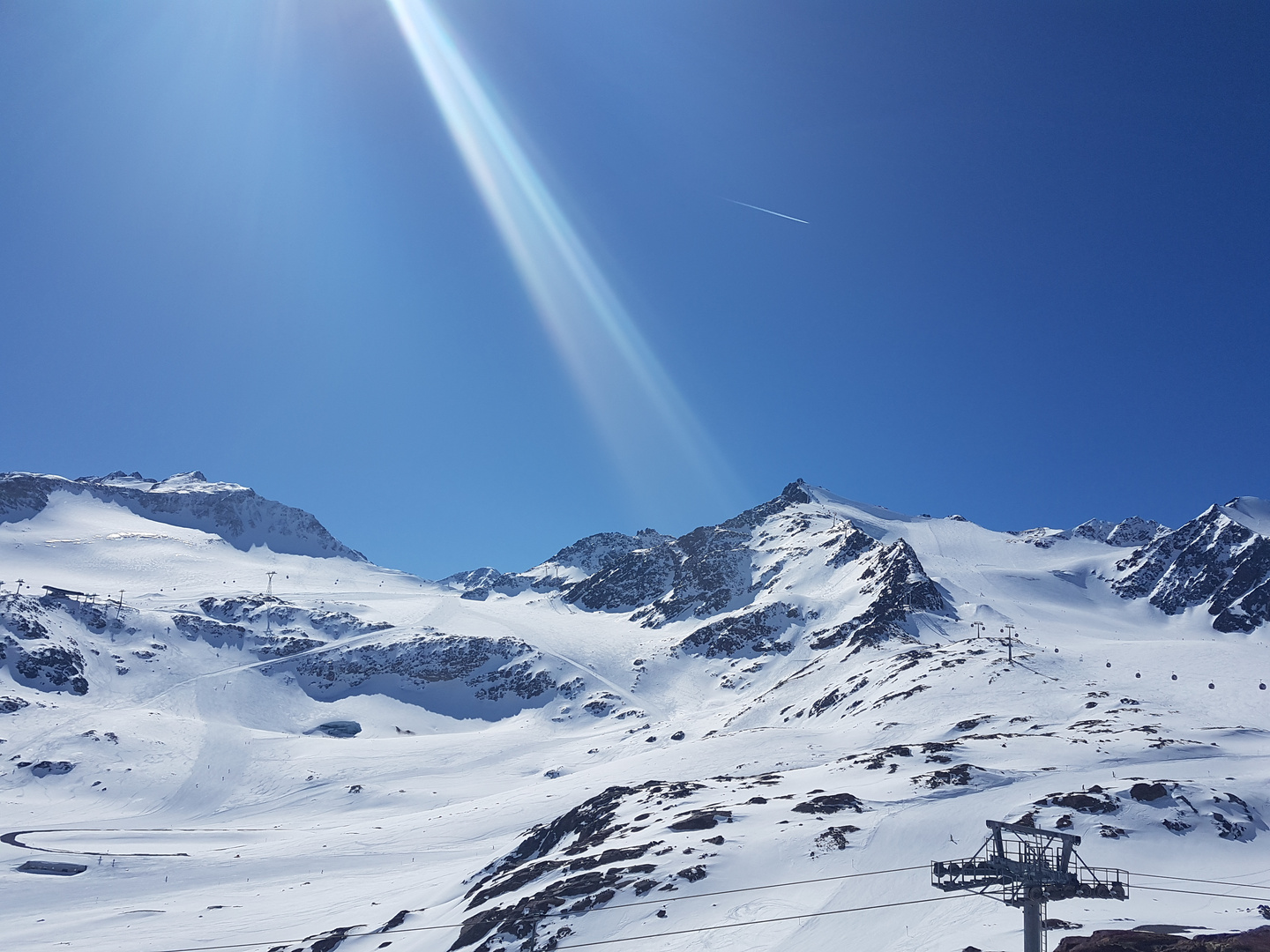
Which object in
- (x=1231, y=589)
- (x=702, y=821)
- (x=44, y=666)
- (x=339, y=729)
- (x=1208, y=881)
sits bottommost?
(x=1208, y=881)

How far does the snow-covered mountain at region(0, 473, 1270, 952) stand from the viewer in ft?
147

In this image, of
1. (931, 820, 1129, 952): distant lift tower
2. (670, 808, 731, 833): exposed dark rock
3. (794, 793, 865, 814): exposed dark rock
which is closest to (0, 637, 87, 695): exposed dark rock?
(670, 808, 731, 833): exposed dark rock

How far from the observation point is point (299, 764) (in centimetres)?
14488

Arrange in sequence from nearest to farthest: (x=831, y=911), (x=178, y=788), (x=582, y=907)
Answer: (x=831, y=911), (x=582, y=907), (x=178, y=788)

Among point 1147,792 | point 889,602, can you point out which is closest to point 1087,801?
point 1147,792

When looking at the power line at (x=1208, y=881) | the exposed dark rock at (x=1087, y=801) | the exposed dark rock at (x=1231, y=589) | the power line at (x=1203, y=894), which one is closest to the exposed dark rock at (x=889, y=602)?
the exposed dark rock at (x=1231, y=589)

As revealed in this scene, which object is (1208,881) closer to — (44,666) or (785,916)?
(785,916)

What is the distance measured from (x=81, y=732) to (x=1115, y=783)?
17542cm

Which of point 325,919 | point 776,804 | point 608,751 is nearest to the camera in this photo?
point 776,804

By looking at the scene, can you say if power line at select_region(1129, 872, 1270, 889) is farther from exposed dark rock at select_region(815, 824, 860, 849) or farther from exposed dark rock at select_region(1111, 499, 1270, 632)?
exposed dark rock at select_region(1111, 499, 1270, 632)

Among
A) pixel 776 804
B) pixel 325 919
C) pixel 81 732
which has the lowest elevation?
pixel 325 919

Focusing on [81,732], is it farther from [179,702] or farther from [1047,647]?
[1047,647]

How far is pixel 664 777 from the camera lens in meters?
101

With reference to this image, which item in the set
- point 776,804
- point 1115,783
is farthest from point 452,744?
point 1115,783
